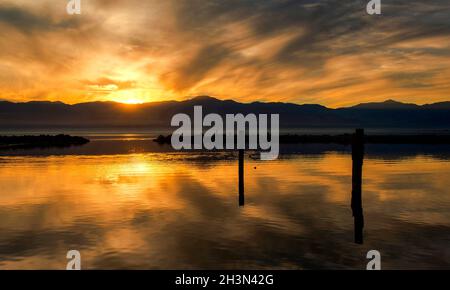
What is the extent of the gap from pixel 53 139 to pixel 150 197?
278 ft

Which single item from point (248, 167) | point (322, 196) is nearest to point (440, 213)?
point (322, 196)

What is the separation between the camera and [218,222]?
20141 millimetres

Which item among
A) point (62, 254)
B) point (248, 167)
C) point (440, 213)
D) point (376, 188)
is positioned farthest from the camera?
point (248, 167)
